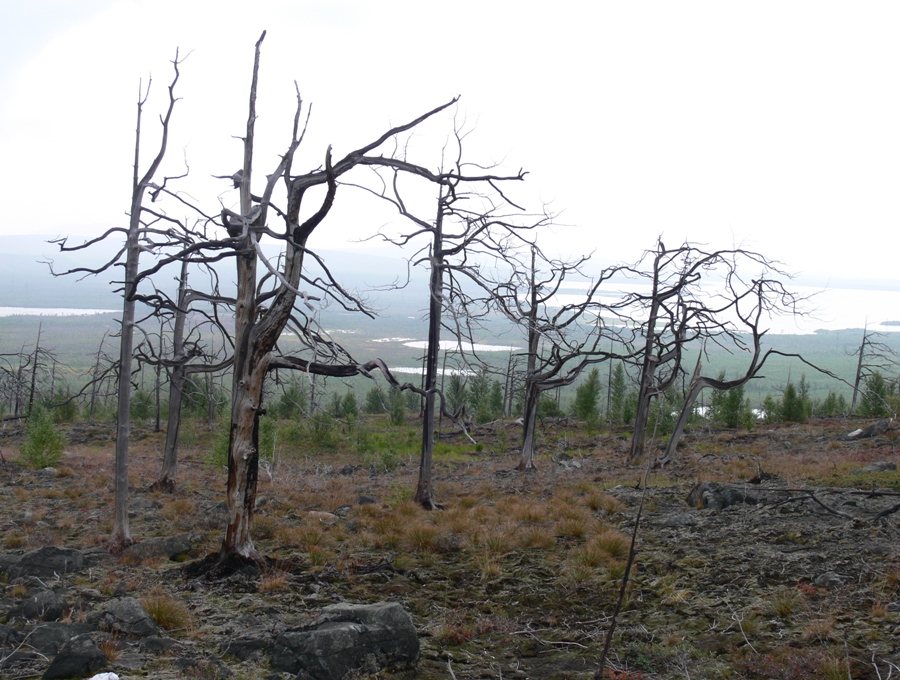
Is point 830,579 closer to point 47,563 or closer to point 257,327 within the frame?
point 257,327

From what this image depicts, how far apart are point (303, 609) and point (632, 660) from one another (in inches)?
139

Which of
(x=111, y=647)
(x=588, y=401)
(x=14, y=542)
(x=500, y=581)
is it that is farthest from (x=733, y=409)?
(x=111, y=647)

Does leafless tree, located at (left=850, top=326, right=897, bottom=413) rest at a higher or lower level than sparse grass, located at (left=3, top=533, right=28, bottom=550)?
higher

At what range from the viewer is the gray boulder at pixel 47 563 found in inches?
321

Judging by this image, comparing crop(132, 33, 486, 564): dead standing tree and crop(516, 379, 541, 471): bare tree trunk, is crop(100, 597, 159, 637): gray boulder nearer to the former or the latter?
crop(132, 33, 486, 564): dead standing tree

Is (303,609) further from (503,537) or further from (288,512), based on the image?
(288,512)

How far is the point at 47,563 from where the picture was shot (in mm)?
8375

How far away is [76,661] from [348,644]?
213 centimetres

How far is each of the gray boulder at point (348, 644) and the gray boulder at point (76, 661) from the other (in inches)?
54.7

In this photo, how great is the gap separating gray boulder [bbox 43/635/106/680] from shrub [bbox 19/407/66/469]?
628 inches

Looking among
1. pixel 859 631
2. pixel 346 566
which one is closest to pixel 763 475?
pixel 859 631

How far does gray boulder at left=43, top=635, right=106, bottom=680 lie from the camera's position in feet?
16.9

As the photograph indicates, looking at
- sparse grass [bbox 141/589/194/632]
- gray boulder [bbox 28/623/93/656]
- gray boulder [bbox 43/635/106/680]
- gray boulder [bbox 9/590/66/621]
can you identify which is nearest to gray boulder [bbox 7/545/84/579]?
gray boulder [bbox 9/590/66/621]

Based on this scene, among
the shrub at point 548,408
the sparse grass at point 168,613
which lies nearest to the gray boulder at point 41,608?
the sparse grass at point 168,613
